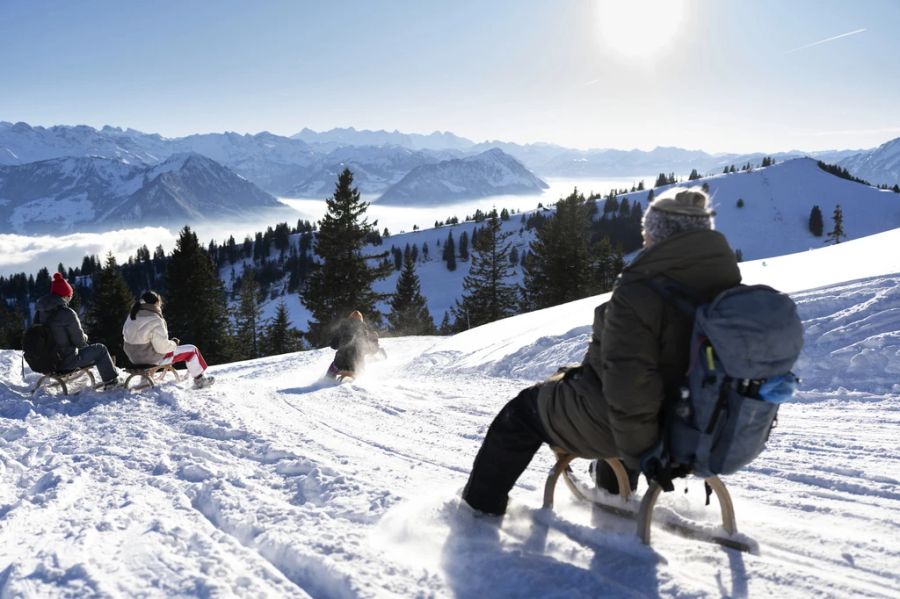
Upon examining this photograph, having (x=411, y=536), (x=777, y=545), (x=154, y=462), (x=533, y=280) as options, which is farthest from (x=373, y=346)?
(x=533, y=280)

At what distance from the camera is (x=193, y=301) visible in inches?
1326

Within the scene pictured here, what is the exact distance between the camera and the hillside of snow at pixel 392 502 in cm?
310

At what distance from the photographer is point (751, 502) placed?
4.09 meters

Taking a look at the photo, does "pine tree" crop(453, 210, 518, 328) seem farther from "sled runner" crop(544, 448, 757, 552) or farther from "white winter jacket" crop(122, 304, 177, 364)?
"sled runner" crop(544, 448, 757, 552)

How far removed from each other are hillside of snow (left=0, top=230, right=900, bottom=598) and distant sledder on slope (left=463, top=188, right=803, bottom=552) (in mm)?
856

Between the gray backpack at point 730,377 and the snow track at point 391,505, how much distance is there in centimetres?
84

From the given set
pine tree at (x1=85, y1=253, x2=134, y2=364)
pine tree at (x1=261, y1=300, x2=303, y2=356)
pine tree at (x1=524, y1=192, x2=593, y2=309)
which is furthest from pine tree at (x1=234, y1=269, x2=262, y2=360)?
pine tree at (x1=524, y1=192, x2=593, y2=309)

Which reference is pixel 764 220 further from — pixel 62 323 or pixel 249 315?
pixel 62 323

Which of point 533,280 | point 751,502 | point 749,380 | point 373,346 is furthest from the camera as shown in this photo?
point 533,280

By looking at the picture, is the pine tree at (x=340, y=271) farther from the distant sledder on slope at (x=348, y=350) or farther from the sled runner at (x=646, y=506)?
the sled runner at (x=646, y=506)

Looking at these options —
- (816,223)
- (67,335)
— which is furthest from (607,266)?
(816,223)

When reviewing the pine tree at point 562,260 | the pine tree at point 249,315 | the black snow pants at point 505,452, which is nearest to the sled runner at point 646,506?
the black snow pants at point 505,452

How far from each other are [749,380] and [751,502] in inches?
84.8

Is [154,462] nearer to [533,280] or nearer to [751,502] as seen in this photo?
[751,502]
